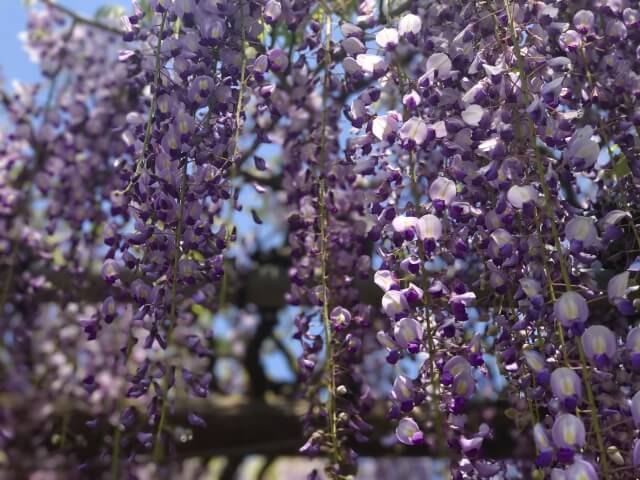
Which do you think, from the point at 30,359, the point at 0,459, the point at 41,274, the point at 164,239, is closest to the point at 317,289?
the point at 164,239

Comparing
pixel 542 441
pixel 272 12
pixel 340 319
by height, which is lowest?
pixel 542 441

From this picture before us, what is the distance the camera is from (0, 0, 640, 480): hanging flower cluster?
4.24ft

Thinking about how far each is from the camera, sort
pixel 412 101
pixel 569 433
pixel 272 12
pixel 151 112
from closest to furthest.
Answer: pixel 569 433
pixel 412 101
pixel 151 112
pixel 272 12

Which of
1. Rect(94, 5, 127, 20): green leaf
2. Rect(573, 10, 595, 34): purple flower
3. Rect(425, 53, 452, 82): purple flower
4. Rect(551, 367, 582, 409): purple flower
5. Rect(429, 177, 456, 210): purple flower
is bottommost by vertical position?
Rect(551, 367, 582, 409): purple flower

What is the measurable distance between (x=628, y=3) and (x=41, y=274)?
2.06 meters

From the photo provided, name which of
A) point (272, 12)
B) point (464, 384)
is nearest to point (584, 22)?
point (272, 12)

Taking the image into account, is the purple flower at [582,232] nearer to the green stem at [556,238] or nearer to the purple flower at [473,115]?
the green stem at [556,238]

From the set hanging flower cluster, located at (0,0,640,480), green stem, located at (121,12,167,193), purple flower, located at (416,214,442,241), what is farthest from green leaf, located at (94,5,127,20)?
purple flower, located at (416,214,442,241)

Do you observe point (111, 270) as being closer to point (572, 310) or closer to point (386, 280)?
point (386, 280)

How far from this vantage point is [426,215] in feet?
4.54

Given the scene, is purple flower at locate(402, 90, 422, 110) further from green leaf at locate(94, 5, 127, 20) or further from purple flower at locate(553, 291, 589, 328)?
green leaf at locate(94, 5, 127, 20)

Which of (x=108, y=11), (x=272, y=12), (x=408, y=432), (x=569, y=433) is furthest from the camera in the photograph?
(x=108, y=11)

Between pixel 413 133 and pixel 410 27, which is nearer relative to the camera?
pixel 413 133

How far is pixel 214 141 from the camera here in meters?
1.62
